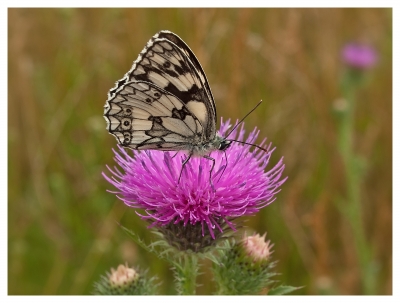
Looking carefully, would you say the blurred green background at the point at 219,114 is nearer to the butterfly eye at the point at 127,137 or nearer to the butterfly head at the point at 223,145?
the butterfly head at the point at 223,145

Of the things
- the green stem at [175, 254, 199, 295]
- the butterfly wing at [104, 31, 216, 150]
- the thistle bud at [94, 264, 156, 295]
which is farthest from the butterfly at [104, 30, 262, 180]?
the thistle bud at [94, 264, 156, 295]

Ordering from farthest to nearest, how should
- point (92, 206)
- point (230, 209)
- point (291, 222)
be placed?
point (92, 206), point (291, 222), point (230, 209)

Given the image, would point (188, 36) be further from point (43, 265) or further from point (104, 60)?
point (43, 265)

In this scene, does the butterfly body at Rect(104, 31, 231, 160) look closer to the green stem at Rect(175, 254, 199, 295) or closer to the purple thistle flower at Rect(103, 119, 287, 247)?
the purple thistle flower at Rect(103, 119, 287, 247)

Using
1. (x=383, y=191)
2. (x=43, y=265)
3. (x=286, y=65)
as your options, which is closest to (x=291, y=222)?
(x=383, y=191)

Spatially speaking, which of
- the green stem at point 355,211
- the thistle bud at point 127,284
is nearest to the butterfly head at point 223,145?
the thistle bud at point 127,284

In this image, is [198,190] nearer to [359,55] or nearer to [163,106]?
[163,106]
